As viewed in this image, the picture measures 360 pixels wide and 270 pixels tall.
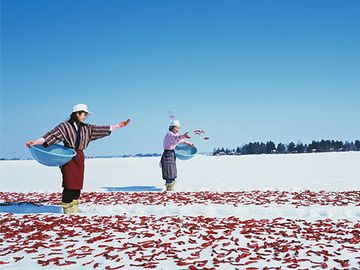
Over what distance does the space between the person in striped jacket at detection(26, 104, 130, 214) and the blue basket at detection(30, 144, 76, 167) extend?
0.15 metres

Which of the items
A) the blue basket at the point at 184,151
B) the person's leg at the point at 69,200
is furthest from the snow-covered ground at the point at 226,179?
the person's leg at the point at 69,200

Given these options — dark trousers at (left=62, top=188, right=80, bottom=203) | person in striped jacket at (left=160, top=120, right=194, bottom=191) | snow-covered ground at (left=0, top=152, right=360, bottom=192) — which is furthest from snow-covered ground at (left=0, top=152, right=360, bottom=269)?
snow-covered ground at (left=0, top=152, right=360, bottom=192)

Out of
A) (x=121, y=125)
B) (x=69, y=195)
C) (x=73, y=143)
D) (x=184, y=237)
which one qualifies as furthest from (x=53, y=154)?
(x=184, y=237)

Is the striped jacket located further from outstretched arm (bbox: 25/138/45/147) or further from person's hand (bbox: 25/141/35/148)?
person's hand (bbox: 25/141/35/148)

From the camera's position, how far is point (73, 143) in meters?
9.13

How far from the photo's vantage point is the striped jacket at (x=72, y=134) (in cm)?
891

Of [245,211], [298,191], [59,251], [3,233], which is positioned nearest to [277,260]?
[59,251]

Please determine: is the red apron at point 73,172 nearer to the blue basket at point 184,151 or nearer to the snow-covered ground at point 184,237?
the snow-covered ground at point 184,237

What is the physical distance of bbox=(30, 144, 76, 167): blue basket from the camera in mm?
8633

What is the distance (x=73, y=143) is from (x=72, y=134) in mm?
222

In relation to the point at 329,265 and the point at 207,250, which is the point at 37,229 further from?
the point at 329,265

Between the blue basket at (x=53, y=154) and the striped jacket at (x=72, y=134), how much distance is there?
0.60 ft

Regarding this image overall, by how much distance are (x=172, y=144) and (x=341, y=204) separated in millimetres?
6377

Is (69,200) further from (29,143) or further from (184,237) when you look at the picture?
(184,237)
